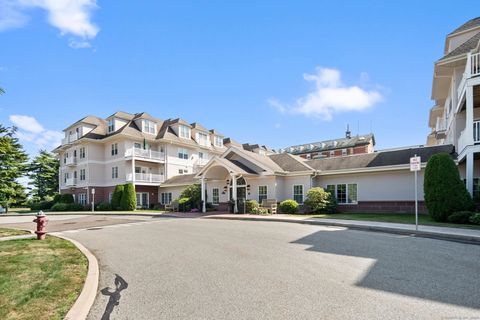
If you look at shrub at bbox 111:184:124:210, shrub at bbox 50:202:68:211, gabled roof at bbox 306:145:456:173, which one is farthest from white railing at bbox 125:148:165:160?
gabled roof at bbox 306:145:456:173

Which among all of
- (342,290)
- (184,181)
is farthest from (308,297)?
(184,181)

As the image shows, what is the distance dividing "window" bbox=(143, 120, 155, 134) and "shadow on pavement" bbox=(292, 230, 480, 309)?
3194 cm

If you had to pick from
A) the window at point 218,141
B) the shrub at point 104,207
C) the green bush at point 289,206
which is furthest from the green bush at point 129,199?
the green bush at point 289,206

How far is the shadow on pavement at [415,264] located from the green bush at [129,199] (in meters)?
26.2

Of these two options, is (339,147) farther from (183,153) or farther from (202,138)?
(183,153)

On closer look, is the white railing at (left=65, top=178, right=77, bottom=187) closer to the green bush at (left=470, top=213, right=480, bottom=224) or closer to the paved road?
the paved road

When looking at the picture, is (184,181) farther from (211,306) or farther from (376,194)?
(211,306)

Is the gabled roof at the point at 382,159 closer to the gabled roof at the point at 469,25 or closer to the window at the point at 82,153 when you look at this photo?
the gabled roof at the point at 469,25

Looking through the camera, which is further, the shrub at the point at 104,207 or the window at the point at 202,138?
the window at the point at 202,138

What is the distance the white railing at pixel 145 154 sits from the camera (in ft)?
115

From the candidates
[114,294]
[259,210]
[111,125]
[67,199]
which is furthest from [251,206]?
[67,199]

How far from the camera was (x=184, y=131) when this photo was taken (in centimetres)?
4119

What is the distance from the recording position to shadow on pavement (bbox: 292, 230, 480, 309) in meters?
4.96

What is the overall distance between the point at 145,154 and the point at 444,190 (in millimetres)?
30419
